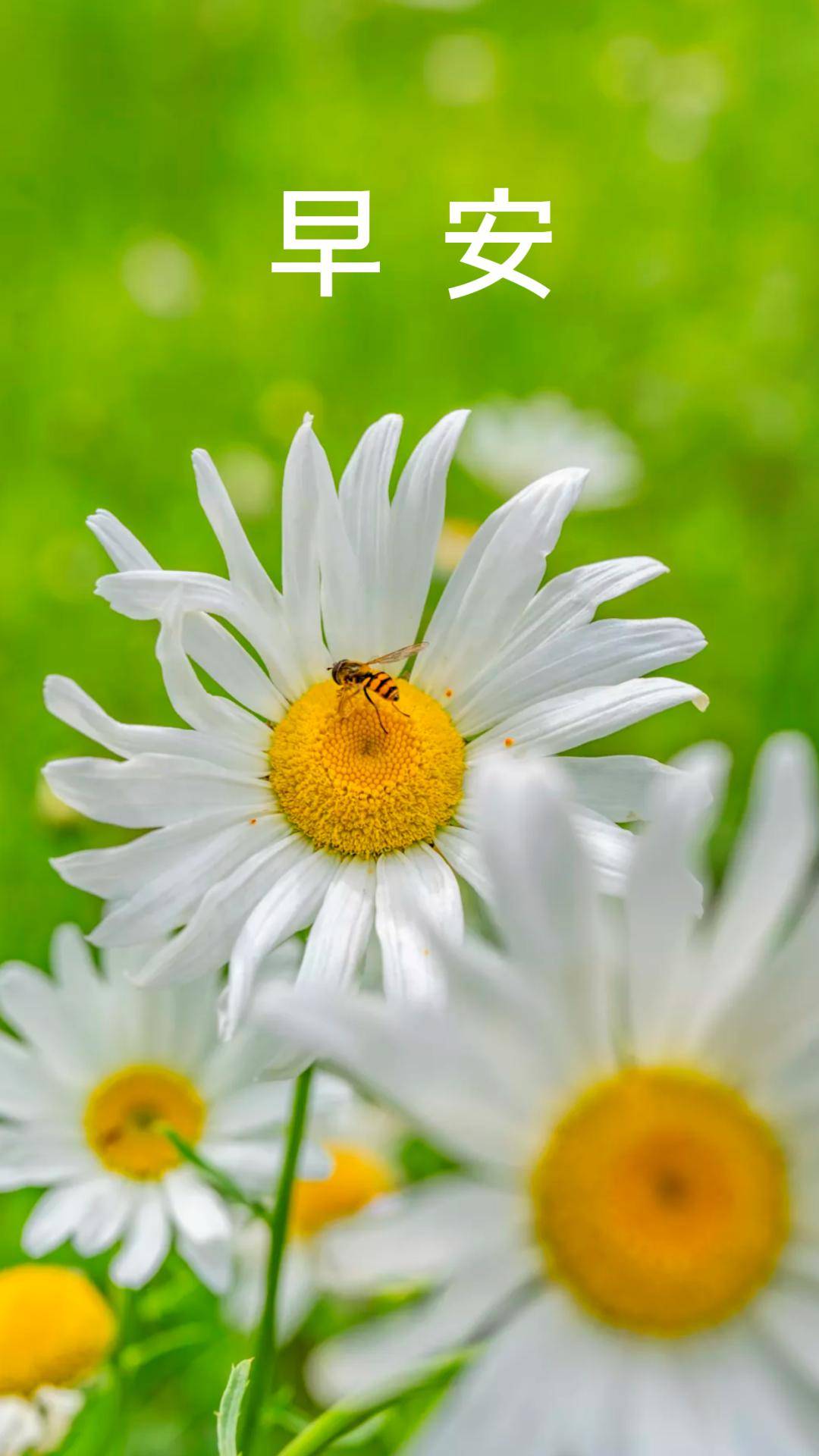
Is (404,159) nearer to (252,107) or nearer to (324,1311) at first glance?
(252,107)

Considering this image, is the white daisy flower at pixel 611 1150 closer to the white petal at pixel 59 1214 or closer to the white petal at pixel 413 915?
the white petal at pixel 413 915

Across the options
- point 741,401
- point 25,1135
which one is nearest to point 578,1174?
point 25,1135

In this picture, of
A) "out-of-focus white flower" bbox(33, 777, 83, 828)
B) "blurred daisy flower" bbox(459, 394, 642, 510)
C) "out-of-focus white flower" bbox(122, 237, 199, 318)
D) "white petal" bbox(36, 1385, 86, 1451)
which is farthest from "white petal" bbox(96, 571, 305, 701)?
"out-of-focus white flower" bbox(122, 237, 199, 318)

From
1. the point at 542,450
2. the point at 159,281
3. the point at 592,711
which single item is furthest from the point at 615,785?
the point at 159,281

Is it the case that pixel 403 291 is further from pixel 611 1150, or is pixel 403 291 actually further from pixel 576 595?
pixel 611 1150

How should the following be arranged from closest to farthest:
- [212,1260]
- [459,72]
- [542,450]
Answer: [212,1260] → [542,450] → [459,72]

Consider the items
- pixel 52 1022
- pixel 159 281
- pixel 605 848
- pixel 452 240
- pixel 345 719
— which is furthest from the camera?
pixel 159 281

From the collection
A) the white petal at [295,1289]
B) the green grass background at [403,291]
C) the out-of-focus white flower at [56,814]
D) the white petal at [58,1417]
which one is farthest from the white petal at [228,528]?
the green grass background at [403,291]
